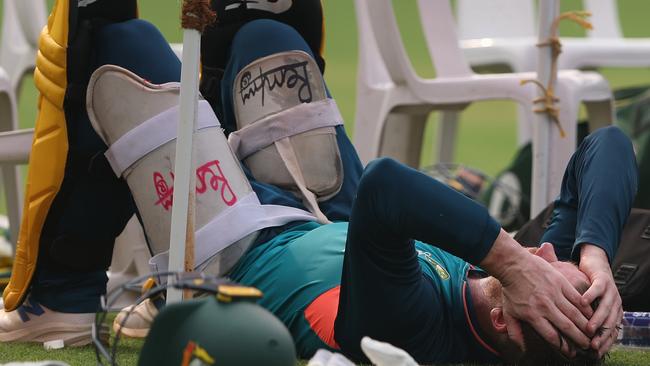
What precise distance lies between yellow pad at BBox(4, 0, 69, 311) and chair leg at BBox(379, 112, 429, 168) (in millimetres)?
1774

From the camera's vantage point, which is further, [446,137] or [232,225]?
[446,137]

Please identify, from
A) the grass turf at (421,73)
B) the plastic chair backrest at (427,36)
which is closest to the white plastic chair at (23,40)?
the plastic chair backrest at (427,36)

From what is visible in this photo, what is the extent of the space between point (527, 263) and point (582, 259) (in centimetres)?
20

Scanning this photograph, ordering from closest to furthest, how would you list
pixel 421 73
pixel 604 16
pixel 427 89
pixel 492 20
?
pixel 427 89, pixel 492 20, pixel 604 16, pixel 421 73

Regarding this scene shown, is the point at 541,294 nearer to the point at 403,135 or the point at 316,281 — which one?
the point at 316,281

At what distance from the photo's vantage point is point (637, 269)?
2.39 m

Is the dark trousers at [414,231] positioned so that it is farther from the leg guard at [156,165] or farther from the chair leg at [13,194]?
the chair leg at [13,194]

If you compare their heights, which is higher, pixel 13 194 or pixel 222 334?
pixel 222 334

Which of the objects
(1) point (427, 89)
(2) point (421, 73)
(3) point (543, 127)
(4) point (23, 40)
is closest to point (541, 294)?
(3) point (543, 127)

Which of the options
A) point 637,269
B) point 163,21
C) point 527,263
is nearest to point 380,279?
point 527,263

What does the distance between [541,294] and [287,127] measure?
→ 0.77 meters

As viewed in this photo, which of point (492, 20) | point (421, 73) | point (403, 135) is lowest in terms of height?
point (421, 73)

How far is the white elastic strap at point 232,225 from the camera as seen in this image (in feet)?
6.97

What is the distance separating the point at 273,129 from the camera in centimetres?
244
